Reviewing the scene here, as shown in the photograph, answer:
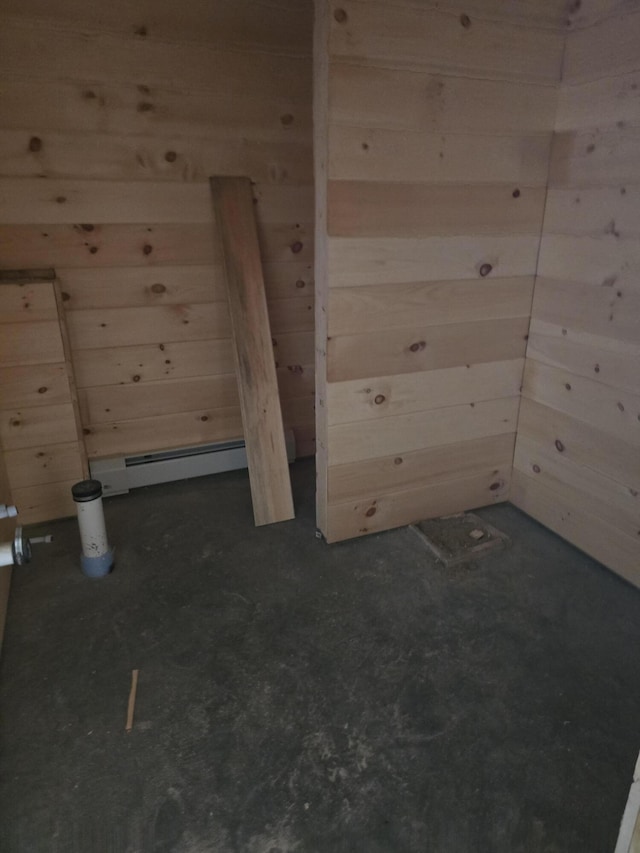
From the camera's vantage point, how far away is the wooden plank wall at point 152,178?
199 cm

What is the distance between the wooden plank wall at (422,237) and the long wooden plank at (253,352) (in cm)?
24

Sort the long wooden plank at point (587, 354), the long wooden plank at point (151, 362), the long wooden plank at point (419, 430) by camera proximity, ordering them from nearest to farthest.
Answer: the long wooden plank at point (587, 354) → the long wooden plank at point (419, 430) → the long wooden plank at point (151, 362)

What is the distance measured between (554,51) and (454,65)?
1.29ft

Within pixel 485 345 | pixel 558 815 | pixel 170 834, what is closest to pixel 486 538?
pixel 485 345

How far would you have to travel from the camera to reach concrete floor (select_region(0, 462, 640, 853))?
1231 millimetres

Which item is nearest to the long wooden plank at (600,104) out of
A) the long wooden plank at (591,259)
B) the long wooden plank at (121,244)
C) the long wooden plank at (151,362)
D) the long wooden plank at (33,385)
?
the long wooden plank at (591,259)

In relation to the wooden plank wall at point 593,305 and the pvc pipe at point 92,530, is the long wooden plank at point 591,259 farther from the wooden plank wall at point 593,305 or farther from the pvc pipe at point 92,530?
the pvc pipe at point 92,530

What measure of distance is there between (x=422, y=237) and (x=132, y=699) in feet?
5.27

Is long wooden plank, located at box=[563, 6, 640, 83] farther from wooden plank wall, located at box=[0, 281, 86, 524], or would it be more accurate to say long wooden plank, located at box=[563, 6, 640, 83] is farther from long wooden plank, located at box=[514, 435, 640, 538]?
wooden plank wall, located at box=[0, 281, 86, 524]

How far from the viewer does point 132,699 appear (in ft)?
4.97

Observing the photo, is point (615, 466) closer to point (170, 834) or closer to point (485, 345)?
point (485, 345)

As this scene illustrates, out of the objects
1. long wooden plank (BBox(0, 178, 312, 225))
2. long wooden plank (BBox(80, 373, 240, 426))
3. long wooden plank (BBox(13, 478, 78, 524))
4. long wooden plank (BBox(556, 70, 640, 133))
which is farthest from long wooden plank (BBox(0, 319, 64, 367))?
long wooden plank (BBox(556, 70, 640, 133))

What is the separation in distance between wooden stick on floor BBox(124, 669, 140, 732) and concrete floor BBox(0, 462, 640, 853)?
0.06 ft

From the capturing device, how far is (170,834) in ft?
3.95
